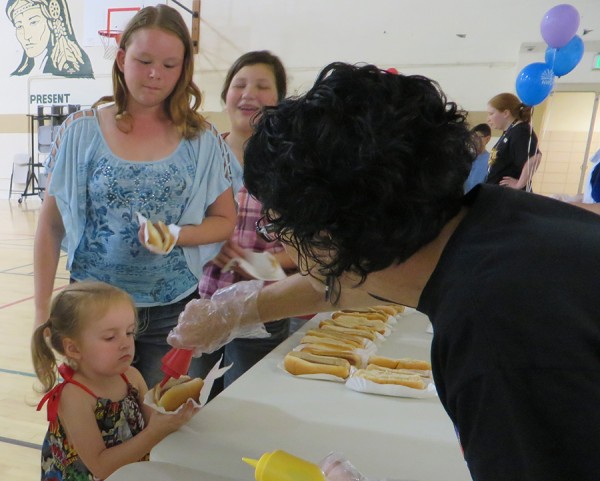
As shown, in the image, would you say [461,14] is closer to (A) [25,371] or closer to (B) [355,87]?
(A) [25,371]

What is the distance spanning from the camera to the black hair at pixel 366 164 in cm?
60

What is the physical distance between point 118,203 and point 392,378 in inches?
36.0

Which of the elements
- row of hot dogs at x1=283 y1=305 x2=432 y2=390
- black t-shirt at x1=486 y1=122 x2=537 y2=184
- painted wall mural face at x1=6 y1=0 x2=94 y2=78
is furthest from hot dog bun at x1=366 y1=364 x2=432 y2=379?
painted wall mural face at x1=6 y1=0 x2=94 y2=78

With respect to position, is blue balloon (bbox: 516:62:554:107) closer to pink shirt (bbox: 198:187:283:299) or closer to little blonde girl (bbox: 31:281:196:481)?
pink shirt (bbox: 198:187:283:299)

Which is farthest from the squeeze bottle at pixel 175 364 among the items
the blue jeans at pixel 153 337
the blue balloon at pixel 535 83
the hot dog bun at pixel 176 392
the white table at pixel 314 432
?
the blue balloon at pixel 535 83

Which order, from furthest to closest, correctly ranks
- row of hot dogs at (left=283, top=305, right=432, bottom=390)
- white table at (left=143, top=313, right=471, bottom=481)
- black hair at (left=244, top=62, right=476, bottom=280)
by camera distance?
1. row of hot dogs at (left=283, top=305, right=432, bottom=390)
2. white table at (left=143, top=313, right=471, bottom=481)
3. black hair at (left=244, top=62, right=476, bottom=280)

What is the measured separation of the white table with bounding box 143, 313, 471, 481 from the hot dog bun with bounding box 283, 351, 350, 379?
0.09 ft

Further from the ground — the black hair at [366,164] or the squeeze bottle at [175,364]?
the black hair at [366,164]

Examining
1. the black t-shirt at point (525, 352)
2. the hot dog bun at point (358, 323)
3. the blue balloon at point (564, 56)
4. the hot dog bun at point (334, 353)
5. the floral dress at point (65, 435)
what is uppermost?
the blue balloon at point (564, 56)

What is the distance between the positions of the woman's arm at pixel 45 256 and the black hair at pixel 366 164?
1.09 m

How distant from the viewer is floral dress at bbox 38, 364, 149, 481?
122 cm

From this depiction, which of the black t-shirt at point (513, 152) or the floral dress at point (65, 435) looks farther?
the black t-shirt at point (513, 152)

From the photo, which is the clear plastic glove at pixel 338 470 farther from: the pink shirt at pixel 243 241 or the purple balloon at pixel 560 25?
the purple balloon at pixel 560 25

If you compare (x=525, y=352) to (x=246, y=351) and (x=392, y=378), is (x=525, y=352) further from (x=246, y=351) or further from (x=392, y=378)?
(x=246, y=351)
